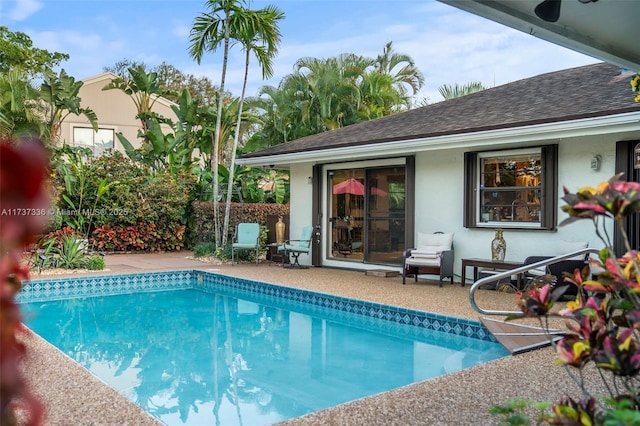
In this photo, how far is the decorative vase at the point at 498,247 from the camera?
9278 millimetres

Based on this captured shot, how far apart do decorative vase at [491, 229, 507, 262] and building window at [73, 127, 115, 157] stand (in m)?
17.6

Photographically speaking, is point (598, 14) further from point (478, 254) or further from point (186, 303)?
point (186, 303)

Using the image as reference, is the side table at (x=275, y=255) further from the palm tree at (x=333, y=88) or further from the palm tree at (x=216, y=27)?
the palm tree at (x=333, y=88)

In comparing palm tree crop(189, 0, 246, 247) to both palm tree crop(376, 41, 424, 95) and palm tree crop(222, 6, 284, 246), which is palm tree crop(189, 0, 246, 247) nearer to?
palm tree crop(222, 6, 284, 246)

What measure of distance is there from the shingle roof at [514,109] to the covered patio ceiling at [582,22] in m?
3.17

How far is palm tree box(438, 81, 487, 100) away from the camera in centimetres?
1931

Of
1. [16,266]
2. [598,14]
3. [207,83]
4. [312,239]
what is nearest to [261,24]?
[312,239]

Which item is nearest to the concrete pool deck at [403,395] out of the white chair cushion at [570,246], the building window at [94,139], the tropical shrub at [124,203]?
the white chair cushion at [570,246]

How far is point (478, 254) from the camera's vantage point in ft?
32.5

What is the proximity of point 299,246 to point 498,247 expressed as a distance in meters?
4.82

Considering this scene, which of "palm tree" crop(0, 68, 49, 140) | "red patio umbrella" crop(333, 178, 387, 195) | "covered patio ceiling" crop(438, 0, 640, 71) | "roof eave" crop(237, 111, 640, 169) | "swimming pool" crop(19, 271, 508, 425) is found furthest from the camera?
"palm tree" crop(0, 68, 49, 140)

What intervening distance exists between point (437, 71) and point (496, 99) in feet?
50.6

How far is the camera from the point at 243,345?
7.03 metres

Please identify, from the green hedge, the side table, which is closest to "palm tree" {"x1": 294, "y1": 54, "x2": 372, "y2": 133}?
Result: the green hedge
